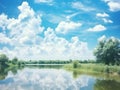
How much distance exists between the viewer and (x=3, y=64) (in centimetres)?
3378

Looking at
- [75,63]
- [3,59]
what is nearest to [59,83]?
[75,63]

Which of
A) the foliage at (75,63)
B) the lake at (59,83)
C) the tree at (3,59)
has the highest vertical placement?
the tree at (3,59)

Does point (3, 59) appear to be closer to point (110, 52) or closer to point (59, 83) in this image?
point (110, 52)

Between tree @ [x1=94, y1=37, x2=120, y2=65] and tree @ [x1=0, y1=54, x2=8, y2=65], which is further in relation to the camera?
tree @ [x1=0, y1=54, x2=8, y2=65]

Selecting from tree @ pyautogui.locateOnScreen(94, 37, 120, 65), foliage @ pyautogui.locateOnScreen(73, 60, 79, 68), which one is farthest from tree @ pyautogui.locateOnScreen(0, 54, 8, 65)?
tree @ pyautogui.locateOnScreen(94, 37, 120, 65)

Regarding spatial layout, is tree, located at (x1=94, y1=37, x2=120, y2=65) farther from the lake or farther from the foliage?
the lake

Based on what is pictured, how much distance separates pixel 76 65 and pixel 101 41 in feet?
11.5

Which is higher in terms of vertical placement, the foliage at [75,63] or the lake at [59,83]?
the foliage at [75,63]

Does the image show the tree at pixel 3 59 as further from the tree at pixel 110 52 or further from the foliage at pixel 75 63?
the tree at pixel 110 52

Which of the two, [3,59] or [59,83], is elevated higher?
[3,59]

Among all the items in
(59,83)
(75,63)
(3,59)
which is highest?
(3,59)

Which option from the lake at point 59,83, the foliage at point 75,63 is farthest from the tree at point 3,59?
the lake at point 59,83

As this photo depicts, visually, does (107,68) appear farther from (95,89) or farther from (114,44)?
(95,89)

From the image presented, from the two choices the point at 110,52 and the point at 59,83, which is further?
the point at 110,52
